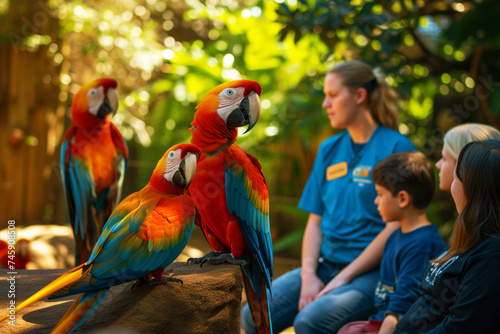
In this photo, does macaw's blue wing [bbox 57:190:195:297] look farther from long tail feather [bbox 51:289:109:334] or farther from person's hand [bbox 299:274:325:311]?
person's hand [bbox 299:274:325:311]

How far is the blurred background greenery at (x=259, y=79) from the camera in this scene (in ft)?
9.73

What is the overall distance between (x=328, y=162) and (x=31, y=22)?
108 inches

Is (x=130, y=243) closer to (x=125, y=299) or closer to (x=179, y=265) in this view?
(x=125, y=299)

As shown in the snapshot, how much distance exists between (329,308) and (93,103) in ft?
3.34

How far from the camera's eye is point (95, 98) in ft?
4.81

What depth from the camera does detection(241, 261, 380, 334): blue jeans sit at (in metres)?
1.49

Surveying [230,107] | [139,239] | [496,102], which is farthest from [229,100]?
[496,102]

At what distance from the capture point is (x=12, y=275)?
1180mm

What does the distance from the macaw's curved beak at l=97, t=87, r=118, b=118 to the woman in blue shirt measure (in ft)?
2.56

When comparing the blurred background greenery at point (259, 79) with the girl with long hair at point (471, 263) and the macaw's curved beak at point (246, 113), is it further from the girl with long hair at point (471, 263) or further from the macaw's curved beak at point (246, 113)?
the macaw's curved beak at point (246, 113)

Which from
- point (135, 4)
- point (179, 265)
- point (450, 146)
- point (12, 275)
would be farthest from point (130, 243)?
point (135, 4)

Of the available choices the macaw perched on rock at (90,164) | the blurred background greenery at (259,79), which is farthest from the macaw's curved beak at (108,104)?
the blurred background greenery at (259,79)

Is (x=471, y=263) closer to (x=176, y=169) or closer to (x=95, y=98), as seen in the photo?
(x=176, y=169)

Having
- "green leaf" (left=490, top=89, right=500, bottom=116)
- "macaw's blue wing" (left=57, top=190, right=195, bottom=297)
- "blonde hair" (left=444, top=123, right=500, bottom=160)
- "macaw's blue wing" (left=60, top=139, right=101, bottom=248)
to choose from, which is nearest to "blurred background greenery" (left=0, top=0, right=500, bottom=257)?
"green leaf" (left=490, top=89, right=500, bottom=116)
